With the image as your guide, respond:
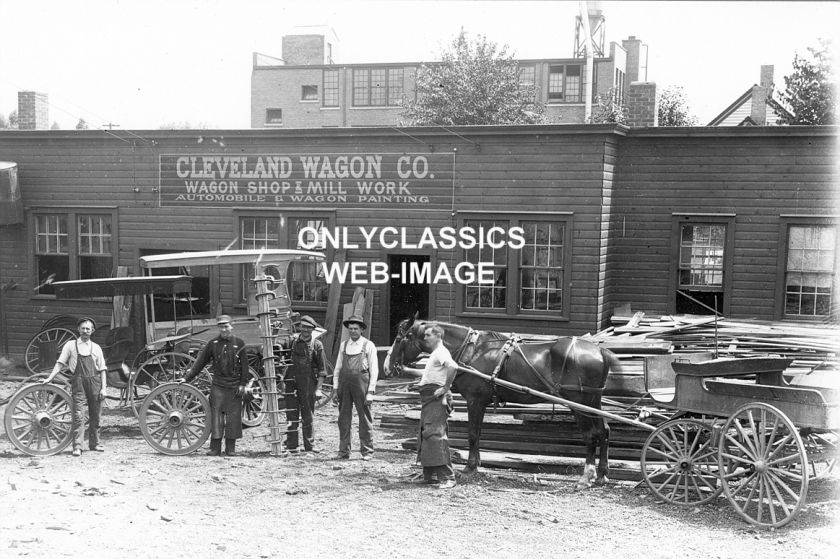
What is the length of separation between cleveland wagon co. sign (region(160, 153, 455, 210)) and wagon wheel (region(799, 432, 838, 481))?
9.54m

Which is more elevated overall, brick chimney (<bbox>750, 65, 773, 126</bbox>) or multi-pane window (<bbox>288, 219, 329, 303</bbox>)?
brick chimney (<bbox>750, 65, 773, 126</bbox>)

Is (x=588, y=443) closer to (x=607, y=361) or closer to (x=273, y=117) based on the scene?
(x=607, y=361)

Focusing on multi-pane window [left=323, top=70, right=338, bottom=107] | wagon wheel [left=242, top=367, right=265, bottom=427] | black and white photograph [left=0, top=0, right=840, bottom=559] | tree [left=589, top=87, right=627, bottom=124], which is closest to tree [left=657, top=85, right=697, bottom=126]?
tree [left=589, top=87, right=627, bottom=124]

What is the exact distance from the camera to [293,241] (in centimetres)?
1864

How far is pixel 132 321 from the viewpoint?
49.4ft

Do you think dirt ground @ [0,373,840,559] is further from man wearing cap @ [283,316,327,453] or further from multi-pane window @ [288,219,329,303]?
multi-pane window @ [288,219,329,303]

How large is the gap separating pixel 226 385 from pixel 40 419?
2.38 metres

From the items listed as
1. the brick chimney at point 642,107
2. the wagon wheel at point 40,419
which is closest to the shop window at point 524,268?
the brick chimney at point 642,107

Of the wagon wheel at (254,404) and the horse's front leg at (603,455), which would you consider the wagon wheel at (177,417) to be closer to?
the wagon wheel at (254,404)

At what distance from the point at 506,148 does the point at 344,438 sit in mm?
7846

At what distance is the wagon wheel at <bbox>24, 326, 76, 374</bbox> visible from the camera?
17859 mm

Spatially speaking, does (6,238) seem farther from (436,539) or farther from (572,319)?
(436,539)

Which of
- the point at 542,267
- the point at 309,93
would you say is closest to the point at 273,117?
the point at 309,93

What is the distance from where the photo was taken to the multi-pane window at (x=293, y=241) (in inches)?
732
